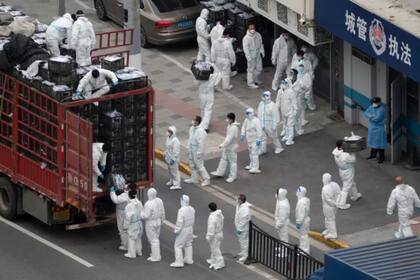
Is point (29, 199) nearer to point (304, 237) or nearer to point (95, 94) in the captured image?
point (95, 94)

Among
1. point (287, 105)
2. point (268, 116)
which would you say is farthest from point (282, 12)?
point (268, 116)

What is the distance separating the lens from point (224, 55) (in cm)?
3788

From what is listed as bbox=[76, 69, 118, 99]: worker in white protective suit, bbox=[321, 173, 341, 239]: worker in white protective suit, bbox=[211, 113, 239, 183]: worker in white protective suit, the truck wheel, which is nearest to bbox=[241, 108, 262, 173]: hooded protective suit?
bbox=[211, 113, 239, 183]: worker in white protective suit

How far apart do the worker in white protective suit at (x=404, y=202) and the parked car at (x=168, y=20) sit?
38.3ft

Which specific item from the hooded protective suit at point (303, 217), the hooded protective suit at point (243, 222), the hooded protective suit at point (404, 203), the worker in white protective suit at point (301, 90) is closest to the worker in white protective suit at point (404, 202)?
the hooded protective suit at point (404, 203)

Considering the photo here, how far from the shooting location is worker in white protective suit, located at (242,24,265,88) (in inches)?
1489

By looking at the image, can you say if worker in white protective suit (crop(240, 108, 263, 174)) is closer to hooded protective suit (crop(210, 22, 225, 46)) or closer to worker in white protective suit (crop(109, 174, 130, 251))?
worker in white protective suit (crop(109, 174, 130, 251))

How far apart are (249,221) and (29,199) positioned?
435cm

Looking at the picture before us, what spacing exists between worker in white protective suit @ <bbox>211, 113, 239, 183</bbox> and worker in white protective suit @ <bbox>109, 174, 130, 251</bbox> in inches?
153

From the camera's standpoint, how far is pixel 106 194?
2942 cm

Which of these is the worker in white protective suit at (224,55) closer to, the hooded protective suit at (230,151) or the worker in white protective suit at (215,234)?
the hooded protective suit at (230,151)

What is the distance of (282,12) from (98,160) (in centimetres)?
906

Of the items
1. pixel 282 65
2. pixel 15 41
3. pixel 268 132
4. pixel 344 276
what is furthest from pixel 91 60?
pixel 344 276

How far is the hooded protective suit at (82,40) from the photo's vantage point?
3164cm
